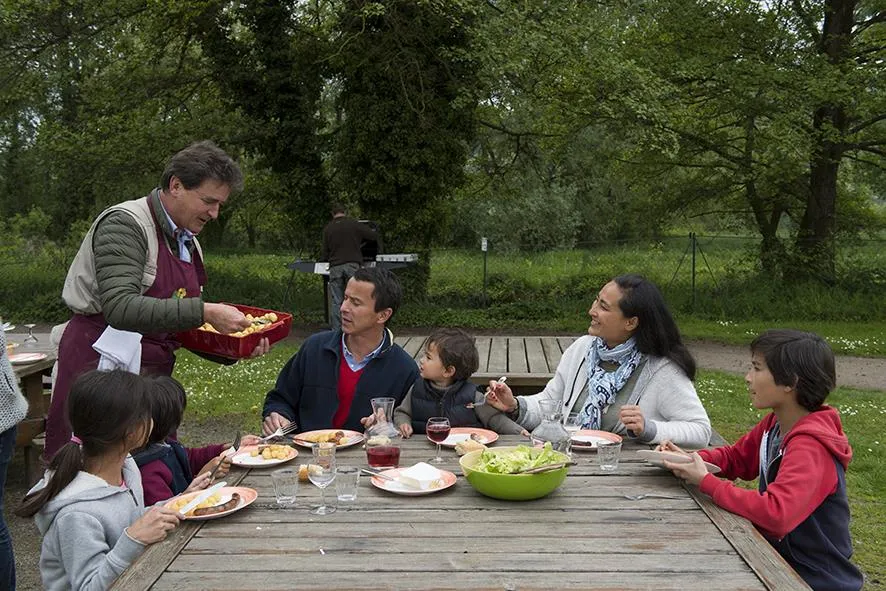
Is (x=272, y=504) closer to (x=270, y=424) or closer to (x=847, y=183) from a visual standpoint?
(x=270, y=424)

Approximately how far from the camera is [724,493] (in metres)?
2.49

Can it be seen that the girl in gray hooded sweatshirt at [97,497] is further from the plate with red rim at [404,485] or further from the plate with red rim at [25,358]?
the plate with red rim at [25,358]

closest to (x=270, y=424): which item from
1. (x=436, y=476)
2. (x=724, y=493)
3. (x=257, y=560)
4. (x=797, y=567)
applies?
(x=436, y=476)

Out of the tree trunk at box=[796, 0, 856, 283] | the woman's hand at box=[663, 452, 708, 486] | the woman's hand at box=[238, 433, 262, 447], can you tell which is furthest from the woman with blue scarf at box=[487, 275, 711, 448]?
the tree trunk at box=[796, 0, 856, 283]

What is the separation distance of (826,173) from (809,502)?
43.1 feet

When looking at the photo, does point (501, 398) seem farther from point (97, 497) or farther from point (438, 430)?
point (97, 497)

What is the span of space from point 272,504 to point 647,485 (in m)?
1.28

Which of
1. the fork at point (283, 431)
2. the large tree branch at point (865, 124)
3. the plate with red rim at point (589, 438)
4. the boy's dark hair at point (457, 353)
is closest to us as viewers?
the plate with red rim at point (589, 438)

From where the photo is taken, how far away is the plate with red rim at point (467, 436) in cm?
318

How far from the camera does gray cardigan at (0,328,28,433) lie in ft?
10.7

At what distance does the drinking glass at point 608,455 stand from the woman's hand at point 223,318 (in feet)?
5.05

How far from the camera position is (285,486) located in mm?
2473

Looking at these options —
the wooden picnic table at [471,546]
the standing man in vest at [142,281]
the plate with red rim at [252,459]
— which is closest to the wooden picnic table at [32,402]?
the standing man in vest at [142,281]

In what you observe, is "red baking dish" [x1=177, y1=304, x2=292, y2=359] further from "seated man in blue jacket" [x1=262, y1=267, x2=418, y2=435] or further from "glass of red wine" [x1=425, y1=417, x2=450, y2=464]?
"glass of red wine" [x1=425, y1=417, x2=450, y2=464]
